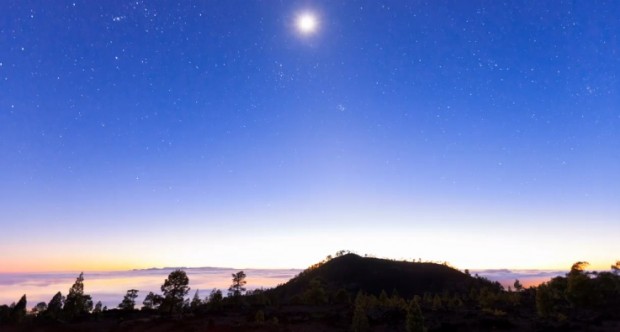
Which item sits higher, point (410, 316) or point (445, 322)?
point (410, 316)

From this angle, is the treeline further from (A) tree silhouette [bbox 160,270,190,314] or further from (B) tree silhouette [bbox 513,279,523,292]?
(B) tree silhouette [bbox 513,279,523,292]

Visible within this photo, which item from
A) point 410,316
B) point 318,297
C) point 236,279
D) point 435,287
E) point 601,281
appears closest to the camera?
point 410,316

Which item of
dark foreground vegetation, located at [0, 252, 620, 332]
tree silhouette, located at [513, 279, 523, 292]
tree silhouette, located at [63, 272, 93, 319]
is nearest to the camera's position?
dark foreground vegetation, located at [0, 252, 620, 332]

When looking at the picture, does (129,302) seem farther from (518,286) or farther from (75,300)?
(518,286)

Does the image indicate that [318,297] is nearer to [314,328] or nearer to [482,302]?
[482,302]

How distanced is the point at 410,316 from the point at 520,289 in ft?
445

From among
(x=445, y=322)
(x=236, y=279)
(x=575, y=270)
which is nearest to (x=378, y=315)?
(x=445, y=322)

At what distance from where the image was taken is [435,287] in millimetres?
184250

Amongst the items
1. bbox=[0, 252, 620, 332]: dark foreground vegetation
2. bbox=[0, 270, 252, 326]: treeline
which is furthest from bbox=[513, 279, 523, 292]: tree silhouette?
bbox=[0, 270, 252, 326]: treeline

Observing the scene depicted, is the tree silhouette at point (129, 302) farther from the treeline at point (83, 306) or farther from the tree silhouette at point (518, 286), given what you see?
the tree silhouette at point (518, 286)

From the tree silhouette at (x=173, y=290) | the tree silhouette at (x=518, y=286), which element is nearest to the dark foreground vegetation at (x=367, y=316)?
the tree silhouette at (x=173, y=290)

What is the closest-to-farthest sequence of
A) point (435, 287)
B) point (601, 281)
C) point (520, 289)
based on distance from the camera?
point (601, 281) < point (520, 289) < point (435, 287)

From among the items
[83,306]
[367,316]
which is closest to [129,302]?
[83,306]

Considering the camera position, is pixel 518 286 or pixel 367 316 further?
pixel 518 286
